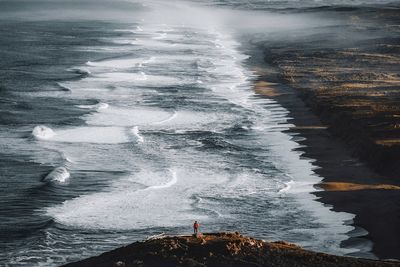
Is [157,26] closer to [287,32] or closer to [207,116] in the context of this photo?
[287,32]

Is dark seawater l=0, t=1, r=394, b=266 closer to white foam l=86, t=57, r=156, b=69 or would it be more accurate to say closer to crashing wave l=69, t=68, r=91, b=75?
crashing wave l=69, t=68, r=91, b=75

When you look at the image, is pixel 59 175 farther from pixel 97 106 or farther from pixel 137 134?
pixel 97 106

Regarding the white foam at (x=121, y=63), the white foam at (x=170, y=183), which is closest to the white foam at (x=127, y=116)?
the white foam at (x=170, y=183)

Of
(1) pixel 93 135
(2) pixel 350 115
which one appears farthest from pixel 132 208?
(2) pixel 350 115

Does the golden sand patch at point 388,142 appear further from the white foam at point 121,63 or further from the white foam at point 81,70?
the white foam at point 121,63

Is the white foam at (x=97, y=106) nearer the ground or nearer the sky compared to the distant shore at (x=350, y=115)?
nearer the ground

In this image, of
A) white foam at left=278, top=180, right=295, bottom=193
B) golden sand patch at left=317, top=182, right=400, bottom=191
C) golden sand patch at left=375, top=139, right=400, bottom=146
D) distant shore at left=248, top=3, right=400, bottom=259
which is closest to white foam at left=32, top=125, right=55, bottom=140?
distant shore at left=248, top=3, right=400, bottom=259
